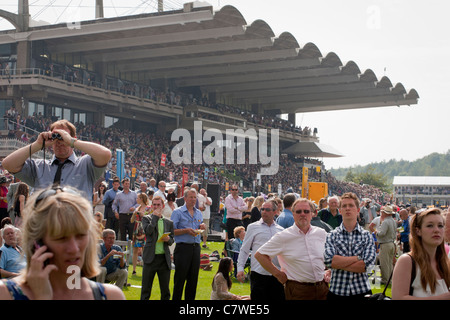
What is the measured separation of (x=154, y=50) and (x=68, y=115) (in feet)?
25.5

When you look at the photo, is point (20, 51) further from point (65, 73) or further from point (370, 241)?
point (370, 241)

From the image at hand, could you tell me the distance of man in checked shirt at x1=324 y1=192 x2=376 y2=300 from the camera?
5949 mm

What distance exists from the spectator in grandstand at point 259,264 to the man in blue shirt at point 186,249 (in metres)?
1.51

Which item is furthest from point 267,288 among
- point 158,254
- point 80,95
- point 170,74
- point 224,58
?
point 170,74

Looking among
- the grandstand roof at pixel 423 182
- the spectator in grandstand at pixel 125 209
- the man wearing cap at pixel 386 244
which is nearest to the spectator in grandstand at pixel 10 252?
the spectator in grandstand at pixel 125 209

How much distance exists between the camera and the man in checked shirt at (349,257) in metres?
5.95

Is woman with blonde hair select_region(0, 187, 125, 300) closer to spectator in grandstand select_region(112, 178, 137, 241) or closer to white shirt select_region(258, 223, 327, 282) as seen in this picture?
white shirt select_region(258, 223, 327, 282)

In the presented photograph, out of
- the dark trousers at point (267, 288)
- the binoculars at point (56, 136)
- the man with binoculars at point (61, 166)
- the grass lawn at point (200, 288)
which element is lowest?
the grass lawn at point (200, 288)

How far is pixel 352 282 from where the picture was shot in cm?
599

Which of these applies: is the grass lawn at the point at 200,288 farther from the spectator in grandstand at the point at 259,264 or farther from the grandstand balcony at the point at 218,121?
the grandstand balcony at the point at 218,121

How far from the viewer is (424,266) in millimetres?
4180

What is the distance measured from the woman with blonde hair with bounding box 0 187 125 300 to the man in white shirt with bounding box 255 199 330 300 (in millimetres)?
4299

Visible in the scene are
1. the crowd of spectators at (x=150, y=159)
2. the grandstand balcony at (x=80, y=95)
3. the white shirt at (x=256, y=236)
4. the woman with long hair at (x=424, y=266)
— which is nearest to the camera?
the woman with long hair at (x=424, y=266)
